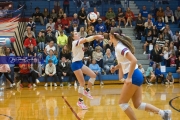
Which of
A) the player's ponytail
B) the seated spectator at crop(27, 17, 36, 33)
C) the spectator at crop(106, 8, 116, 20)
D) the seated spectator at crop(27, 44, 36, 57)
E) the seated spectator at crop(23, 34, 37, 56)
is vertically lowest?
the seated spectator at crop(27, 44, 36, 57)

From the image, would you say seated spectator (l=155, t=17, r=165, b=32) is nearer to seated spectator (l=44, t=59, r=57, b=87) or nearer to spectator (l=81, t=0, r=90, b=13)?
spectator (l=81, t=0, r=90, b=13)

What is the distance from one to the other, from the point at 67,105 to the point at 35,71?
17.5 ft

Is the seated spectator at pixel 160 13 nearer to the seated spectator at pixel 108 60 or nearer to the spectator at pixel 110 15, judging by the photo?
the spectator at pixel 110 15

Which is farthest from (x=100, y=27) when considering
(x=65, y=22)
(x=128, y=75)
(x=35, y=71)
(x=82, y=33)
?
(x=128, y=75)

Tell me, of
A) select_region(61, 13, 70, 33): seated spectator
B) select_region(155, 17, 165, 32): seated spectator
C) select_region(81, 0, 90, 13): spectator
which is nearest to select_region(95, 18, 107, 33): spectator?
select_region(61, 13, 70, 33): seated spectator

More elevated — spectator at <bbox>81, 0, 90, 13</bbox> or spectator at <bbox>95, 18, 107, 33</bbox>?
spectator at <bbox>81, 0, 90, 13</bbox>

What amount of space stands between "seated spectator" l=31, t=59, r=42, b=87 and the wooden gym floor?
1.51 meters

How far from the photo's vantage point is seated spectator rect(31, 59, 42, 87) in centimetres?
1469

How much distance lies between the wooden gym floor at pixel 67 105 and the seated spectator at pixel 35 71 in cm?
151

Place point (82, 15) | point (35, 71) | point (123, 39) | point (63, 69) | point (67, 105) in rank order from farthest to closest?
point (82, 15), point (63, 69), point (35, 71), point (67, 105), point (123, 39)

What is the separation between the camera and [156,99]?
1080 cm

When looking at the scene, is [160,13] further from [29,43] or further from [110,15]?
[29,43]

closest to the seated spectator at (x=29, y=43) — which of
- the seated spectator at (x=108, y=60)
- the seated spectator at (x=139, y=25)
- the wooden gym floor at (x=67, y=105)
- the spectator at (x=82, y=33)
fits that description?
the spectator at (x=82, y=33)

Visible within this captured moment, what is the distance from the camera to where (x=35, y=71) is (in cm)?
1469
